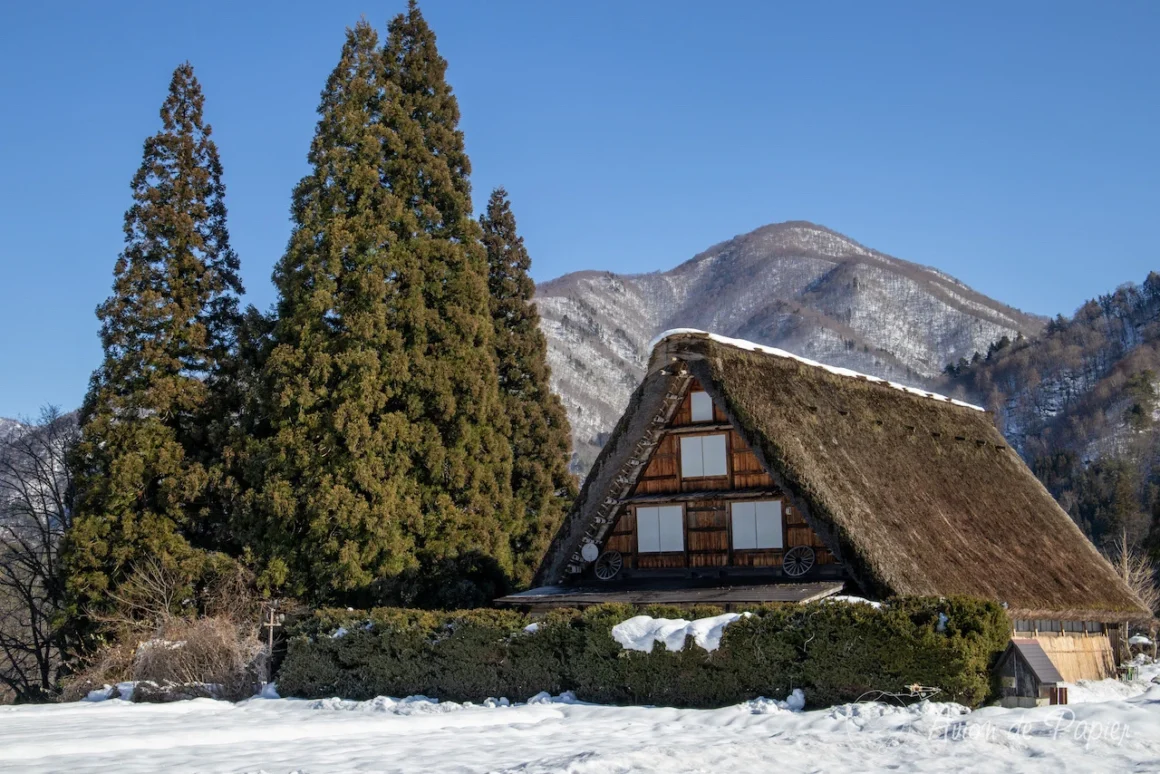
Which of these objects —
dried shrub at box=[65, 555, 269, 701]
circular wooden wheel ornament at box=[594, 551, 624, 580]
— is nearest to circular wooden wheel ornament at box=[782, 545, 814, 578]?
circular wooden wheel ornament at box=[594, 551, 624, 580]

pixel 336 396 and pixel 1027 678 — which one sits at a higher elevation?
pixel 336 396

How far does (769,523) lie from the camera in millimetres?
19109

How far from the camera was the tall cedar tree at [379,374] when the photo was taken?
76.0 feet

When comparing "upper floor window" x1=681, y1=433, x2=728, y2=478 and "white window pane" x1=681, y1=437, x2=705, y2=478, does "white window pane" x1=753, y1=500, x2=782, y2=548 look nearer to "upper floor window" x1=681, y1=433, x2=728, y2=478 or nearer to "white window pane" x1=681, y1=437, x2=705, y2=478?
"upper floor window" x1=681, y1=433, x2=728, y2=478

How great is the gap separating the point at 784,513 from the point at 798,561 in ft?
2.85

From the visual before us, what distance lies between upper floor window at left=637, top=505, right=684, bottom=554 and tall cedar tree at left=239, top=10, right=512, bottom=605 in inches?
209

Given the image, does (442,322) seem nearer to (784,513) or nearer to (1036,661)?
(784,513)

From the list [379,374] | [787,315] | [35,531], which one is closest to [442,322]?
[379,374]

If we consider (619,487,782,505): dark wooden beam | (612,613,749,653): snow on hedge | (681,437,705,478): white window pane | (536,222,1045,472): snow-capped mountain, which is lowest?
(612,613,749,653): snow on hedge

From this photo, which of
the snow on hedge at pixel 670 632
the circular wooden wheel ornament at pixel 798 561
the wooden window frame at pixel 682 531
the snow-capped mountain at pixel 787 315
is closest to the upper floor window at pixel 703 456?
the wooden window frame at pixel 682 531

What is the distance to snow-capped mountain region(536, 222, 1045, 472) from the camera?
14525cm

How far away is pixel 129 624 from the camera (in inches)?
900

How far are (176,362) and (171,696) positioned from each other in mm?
9191

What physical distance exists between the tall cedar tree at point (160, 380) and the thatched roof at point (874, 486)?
9.55 meters
